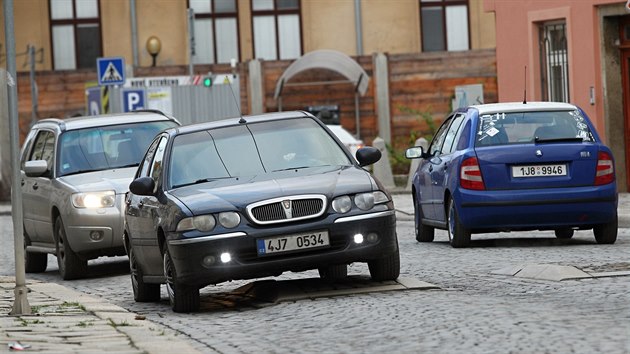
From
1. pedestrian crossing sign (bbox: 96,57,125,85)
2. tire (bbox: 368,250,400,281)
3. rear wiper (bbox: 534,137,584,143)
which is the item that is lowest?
tire (bbox: 368,250,400,281)

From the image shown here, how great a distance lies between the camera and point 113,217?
17594mm

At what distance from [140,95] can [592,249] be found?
68.7 feet

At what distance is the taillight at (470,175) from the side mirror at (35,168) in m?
4.34

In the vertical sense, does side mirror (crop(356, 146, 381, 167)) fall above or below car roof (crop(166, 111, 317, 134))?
below

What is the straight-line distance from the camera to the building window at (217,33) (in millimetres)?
49375

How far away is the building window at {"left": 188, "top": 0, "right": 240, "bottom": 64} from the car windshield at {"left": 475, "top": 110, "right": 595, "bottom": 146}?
3214cm

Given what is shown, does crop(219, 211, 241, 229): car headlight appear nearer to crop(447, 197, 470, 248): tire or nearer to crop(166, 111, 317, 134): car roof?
crop(166, 111, 317, 134): car roof

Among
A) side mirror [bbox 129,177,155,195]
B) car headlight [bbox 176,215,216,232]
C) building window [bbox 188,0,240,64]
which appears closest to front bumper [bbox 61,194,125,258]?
side mirror [bbox 129,177,155,195]

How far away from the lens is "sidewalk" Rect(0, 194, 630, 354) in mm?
10000

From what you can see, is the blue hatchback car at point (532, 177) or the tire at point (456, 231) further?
the tire at point (456, 231)

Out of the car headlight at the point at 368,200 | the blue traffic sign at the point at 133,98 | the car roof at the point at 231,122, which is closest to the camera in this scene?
the car headlight at the point at 368,200

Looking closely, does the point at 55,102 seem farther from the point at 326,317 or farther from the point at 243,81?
the point at 326,317

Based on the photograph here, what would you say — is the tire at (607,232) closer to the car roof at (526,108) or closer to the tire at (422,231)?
the car roof at (526,108)

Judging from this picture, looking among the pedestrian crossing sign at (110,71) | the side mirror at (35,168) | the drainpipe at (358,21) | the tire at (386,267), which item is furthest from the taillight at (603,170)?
the drainpipe at (358,21)
